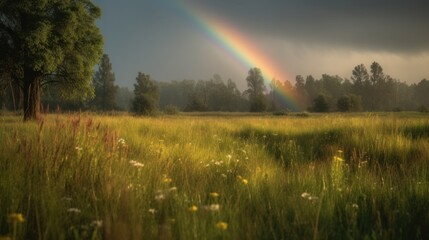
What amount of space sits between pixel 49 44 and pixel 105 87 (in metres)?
79.7

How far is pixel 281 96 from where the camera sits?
520ft

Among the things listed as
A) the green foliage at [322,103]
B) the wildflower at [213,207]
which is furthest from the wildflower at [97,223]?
the green foliage at [322,103]

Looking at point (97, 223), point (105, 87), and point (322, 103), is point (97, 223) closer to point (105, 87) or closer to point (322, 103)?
point (322, 103)

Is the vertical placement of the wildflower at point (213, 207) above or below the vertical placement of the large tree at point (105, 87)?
below

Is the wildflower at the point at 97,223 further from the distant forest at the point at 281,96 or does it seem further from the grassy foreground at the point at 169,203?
the distant forest at the point at 281,96

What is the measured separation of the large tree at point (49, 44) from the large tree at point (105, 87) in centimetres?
7362

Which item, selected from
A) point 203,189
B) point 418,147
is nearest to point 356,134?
point 418,147

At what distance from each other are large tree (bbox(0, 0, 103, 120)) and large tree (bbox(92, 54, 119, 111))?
73.6m

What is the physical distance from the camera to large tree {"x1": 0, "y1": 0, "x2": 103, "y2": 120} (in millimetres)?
19219

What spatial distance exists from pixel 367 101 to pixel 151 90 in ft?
259

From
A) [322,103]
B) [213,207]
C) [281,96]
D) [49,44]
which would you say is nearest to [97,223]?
[213,207]

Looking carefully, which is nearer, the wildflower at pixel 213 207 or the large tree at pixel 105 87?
the wildflower at pixel 213 207

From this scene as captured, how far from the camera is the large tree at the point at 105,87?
313 feet

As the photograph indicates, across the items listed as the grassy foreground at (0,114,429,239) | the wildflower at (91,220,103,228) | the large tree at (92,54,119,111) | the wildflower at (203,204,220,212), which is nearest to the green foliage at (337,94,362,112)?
the large tree at (92,54,119,111)
